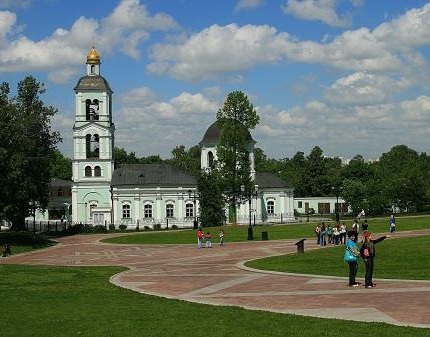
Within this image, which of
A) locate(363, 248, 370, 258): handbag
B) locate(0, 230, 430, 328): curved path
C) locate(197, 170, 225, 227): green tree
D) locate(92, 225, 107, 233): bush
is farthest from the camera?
locate(197, 170, 225, 227): green tree

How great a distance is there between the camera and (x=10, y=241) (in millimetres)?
54094

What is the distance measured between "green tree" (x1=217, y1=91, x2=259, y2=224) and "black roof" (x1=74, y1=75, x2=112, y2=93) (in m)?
17.2

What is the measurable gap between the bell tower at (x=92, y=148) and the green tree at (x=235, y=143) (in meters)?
17.0

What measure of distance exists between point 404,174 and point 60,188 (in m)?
53.0

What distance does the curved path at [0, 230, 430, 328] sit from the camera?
621 inches

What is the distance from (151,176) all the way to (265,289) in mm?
67166

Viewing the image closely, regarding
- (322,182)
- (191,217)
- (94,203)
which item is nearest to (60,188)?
(94,203)

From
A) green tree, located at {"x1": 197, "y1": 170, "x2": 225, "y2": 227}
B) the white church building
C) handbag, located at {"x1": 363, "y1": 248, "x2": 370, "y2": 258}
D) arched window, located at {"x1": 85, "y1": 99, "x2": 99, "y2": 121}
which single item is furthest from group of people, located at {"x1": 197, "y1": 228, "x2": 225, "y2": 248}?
arched window, located at {"x1": 85, "y1": 99, "x2": 99, "y2": 121}

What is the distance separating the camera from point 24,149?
5803 cm

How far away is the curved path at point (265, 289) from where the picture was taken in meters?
15.8

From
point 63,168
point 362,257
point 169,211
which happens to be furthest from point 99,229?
point 63,168

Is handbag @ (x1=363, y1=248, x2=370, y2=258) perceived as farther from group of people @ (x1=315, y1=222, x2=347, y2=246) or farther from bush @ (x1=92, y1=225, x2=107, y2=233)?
bush @ (x1=92, y1=225, x2=107, y2=233)

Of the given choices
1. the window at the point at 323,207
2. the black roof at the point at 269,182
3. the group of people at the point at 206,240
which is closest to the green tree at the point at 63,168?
the window at the point at 323,207

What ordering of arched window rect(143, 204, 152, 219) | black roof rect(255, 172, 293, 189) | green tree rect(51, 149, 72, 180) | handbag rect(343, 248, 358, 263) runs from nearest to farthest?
1. handbag rect(343, 248, 358, 263)
2. arched window rect(143, 204, 152, 219)
3. black roof rect(255, 172, 293, 189)
4. green tree rect(51, 149, 72, 180)
